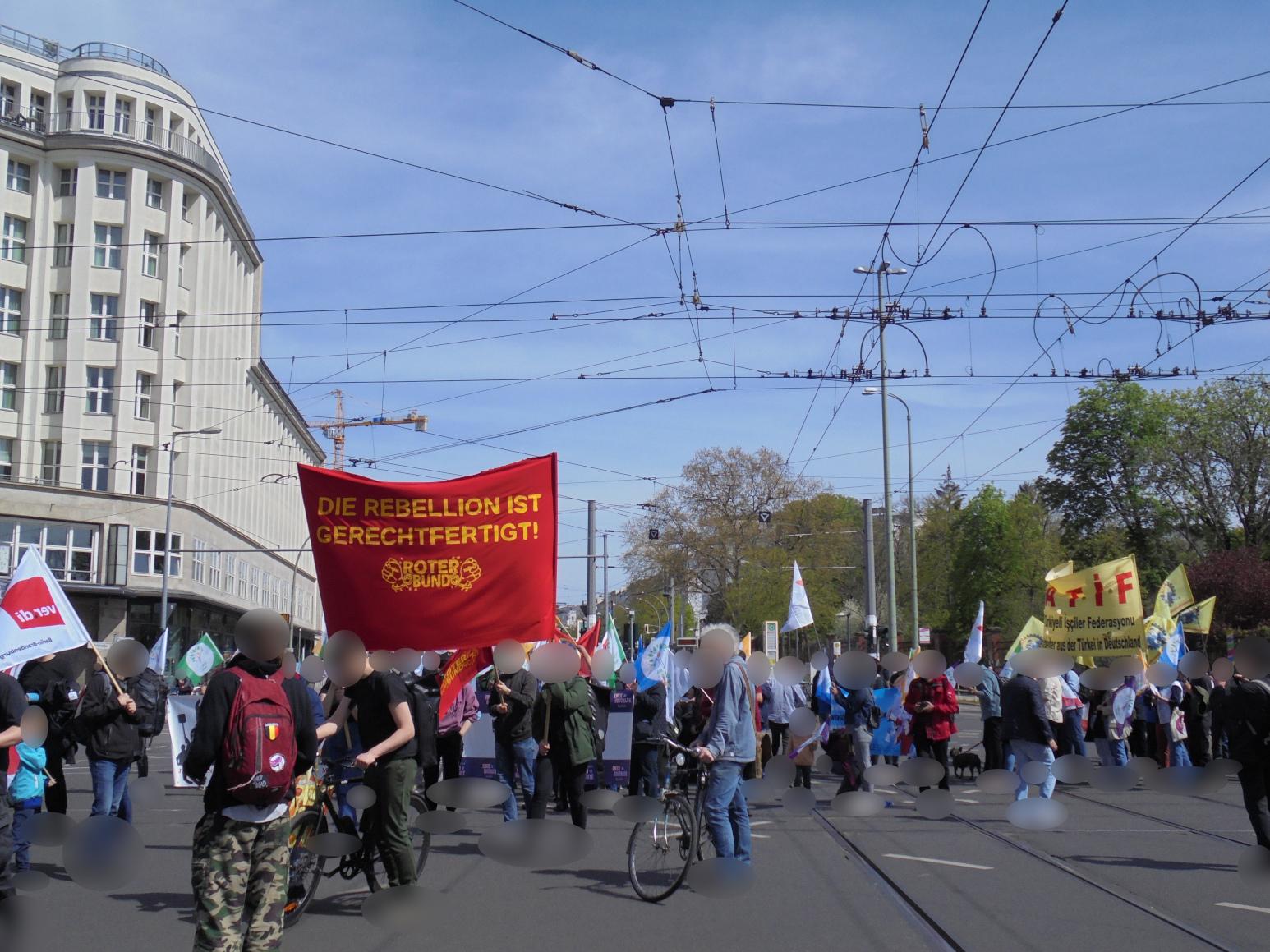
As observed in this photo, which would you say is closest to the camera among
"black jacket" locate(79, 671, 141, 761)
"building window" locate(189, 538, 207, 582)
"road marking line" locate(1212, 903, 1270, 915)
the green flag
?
"road marking line" locate(1212, 903, 1270, 915)

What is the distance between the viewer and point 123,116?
4872cm

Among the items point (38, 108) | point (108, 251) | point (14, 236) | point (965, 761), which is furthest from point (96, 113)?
point (965, 761)

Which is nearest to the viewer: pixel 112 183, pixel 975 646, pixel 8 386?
pixel 975 646

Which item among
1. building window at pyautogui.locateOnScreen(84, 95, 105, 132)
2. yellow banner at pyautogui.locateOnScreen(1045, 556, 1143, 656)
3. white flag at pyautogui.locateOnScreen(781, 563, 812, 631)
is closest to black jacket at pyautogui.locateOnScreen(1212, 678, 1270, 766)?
yellow banner at pyautogui.locateOnScreen(1045, 556, 1143, 656)

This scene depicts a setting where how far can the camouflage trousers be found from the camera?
5.26 metres

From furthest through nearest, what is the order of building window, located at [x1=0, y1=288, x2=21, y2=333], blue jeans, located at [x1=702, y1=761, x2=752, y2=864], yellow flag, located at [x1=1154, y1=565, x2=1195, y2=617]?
building window, located at [x1=0, y1=288, x2=21, y2=333] → yellow flag, located at [x1=1154, y1=565, x2=1195, y2=617] → blue jeans, located at [x1=702, y1=761, x2=752, y2=864]

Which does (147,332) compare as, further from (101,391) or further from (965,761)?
(965,761)

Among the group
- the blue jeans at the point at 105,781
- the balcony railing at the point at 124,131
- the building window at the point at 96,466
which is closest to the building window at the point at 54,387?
the building window at the point at 96,466

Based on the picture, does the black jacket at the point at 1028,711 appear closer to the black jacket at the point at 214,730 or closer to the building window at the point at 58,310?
the black jacket at the point at 214,730

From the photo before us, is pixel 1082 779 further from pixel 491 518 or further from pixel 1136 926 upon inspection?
pixel 491 518

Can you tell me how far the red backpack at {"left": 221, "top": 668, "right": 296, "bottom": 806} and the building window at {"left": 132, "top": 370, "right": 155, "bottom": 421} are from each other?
45221mm

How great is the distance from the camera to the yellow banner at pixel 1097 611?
15742 mm

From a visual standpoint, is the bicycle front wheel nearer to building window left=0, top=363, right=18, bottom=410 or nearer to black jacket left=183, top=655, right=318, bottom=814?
black jacket left=183, top=655, right=318, bottom=814

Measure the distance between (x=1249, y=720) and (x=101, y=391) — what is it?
45146 mm
